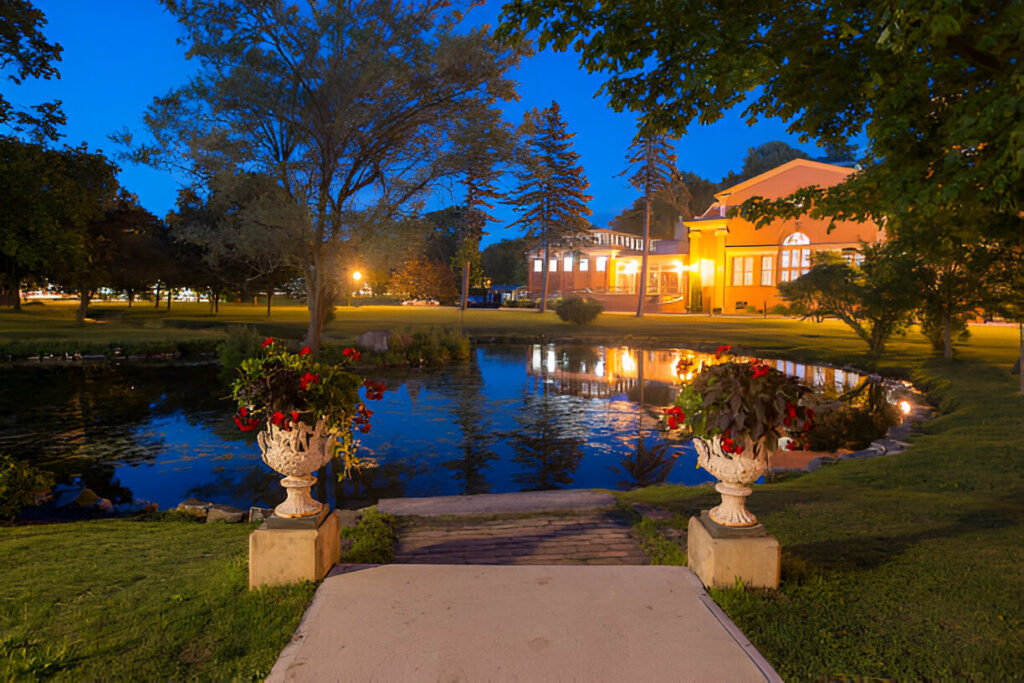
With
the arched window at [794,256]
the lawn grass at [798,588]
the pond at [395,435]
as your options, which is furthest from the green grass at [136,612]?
the arched window at [794,256]

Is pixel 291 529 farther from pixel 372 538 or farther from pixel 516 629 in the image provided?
pixel 516 629

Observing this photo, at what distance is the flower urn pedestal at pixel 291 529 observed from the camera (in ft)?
13.6

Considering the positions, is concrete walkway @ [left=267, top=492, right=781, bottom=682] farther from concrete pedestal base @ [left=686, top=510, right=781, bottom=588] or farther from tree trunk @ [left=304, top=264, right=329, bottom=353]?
tree trunk @ [left=304, top=264, right=329, bottom=353]

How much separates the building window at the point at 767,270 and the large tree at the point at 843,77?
39863 mm

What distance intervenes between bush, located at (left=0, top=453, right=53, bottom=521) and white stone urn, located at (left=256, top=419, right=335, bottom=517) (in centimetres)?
512

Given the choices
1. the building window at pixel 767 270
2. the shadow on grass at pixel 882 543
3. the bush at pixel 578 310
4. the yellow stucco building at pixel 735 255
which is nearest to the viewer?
the shadow on grass at pixel 882 543

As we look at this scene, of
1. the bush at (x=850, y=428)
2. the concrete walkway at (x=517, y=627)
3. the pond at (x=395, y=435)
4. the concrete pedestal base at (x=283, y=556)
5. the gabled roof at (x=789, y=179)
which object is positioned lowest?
the pond at (x=395, y=435)

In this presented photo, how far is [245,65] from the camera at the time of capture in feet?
69.4

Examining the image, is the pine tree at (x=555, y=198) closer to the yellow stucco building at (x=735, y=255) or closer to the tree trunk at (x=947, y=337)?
the yellow stucco building at (x=735, y=255)

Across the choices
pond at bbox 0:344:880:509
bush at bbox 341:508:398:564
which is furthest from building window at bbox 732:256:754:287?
bush at bbox 341:508:398:564

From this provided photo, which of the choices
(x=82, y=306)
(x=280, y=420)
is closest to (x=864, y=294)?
(x=280, y=420)

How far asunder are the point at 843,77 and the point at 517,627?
538 cm

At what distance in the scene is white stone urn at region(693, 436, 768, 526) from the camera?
4.05 metres

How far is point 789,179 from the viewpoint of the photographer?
4269 centimetres
